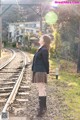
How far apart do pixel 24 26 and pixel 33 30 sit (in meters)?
4.39

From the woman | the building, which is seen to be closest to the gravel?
the woman

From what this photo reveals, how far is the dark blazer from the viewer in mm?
8352

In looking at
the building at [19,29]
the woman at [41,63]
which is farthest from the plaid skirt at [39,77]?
the building at [19,29]

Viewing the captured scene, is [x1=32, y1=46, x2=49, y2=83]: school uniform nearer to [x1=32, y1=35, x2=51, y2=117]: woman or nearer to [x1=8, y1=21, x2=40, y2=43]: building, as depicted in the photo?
[x1=32, y1=35, x2=51, y2=117]: woman

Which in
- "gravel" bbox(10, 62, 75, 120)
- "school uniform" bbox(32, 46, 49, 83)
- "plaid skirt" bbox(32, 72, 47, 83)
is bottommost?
"gravel" bbox(10, 62, 75, 120)

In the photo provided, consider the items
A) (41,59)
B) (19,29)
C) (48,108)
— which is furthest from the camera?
(19,29)

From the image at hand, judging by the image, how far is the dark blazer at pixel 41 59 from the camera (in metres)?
8.35

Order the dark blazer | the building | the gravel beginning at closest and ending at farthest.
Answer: the gravel
the dark blazer
the building

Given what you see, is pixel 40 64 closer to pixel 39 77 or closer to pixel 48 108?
pixel 39 77

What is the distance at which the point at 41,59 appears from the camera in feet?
27.6

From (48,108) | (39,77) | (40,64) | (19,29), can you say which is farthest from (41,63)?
(19,29)

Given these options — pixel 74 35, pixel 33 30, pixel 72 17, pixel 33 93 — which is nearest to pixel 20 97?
pixel 33 93

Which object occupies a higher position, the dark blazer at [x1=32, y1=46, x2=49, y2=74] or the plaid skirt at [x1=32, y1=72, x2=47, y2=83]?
the dark blazer at [x1=32, y1=46, x2=49, y2=74]

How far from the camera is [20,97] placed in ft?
33.4
